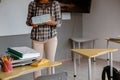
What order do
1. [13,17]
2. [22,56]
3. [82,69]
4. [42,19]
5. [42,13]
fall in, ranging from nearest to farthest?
[22,56] → [42,19] → [42,13] → [13,17] → [82,69]

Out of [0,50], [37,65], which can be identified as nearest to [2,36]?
[0,50]

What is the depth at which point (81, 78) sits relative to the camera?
13.3 feet

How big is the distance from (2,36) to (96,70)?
6.74 ft

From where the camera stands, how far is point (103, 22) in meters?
5.34

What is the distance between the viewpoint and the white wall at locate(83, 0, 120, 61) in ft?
16.7

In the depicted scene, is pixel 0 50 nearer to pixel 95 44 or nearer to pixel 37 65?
pixel 37 65

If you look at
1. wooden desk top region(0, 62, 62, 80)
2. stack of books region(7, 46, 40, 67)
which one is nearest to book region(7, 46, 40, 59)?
stack of books region(7, 46, 40, 67)

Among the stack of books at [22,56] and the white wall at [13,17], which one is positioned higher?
the white wall at [13,17]

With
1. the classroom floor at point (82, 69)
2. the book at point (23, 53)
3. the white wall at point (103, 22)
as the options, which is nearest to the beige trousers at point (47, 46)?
the book at point (23, 53)

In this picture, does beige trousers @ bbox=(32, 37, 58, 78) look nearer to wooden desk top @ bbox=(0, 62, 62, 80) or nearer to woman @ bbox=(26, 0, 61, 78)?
woman @ bbox=(26, 0, 61, 78)

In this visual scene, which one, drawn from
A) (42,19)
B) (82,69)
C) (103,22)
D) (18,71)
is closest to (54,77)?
(18,71)

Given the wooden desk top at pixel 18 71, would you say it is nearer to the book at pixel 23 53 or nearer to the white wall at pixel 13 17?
the book at pixel 23 53

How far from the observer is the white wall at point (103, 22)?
510 centimetres

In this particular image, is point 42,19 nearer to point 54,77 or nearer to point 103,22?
point 54,77
